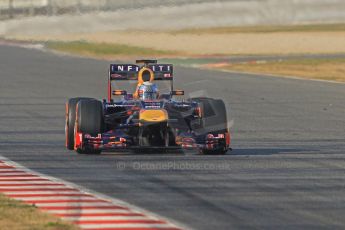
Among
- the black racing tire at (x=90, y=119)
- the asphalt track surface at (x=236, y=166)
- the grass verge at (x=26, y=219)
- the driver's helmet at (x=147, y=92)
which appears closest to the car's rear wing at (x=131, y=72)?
the driver's helmet at (x=147, y=92)

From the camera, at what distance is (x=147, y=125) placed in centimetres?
1833

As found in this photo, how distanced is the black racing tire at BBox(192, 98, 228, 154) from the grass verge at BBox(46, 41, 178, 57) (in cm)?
4413

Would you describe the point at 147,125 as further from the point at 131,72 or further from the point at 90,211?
the point at 90,211

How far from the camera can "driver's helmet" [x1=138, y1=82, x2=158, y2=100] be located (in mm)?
19906

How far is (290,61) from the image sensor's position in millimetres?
54906

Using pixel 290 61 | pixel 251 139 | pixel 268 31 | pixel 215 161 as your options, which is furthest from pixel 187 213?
pixel 268 31

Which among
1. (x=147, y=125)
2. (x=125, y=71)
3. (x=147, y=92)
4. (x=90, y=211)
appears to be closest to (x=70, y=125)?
(x=147, y=125)

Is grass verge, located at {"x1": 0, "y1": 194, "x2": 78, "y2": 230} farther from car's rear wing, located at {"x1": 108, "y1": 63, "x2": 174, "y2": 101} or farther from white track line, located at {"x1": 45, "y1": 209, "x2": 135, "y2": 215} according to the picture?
car's rear wing, located at {"x1": 108, "y1": 63, "x2": 174, "y2": 101}

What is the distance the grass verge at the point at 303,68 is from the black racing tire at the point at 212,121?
24107 mm

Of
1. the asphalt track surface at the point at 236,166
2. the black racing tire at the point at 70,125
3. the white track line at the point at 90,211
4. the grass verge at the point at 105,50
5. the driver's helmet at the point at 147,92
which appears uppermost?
the grass verge at the point at 105,50

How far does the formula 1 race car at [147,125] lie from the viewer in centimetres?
1831

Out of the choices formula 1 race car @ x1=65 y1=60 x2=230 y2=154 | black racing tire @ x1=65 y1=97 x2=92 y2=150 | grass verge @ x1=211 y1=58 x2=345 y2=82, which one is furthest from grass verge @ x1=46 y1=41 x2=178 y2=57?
formula 1 race car @ x1=65 y1=60 x2=230 y2=154

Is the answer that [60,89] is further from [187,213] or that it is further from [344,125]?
[187,213]

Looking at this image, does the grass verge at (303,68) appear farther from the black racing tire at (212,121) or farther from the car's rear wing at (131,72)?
the black racing tire at (212,121)
